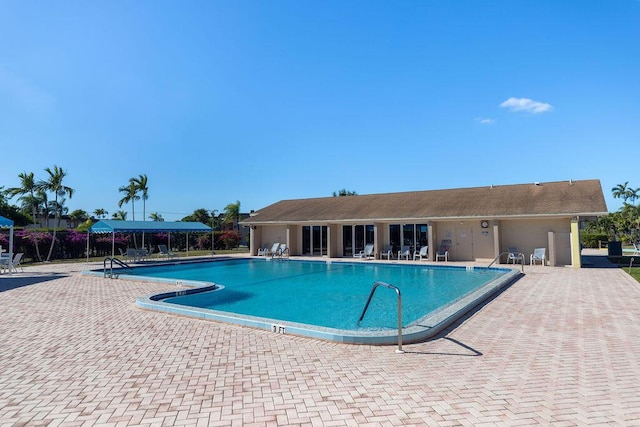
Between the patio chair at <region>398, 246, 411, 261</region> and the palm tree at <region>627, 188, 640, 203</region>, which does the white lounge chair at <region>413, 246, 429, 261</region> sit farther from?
the palm tree at <region>627, 188, 640, 203</region>

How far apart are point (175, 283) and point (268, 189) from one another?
27.0m

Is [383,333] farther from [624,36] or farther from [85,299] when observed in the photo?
[624,36]

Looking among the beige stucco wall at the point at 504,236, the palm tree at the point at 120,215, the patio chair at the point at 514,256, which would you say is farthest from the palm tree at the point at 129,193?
the patio chair at the point at 514,256

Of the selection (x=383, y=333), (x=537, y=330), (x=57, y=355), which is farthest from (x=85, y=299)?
(x=537, y=330)

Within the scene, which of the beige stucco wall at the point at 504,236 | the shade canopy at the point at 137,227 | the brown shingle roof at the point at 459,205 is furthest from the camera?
the shade canopy at the point at 137,227

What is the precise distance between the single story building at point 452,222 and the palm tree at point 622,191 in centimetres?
5343

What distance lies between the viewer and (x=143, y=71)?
15273mm

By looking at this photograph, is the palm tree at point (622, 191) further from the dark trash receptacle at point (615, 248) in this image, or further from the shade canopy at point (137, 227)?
the shade canopy at point (137, 227)

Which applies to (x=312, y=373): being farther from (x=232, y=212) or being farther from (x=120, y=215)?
(x=120, y=215)

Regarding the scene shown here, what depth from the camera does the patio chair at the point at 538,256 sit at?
17625mm

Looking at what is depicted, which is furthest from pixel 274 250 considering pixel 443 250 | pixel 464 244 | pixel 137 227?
pixel 464 244

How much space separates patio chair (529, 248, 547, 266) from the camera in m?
17.6


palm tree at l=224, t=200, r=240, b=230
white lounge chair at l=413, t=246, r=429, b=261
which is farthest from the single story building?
palm tree at l=224, t=200, r=240, b=230

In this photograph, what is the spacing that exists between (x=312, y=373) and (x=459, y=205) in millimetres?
18550
